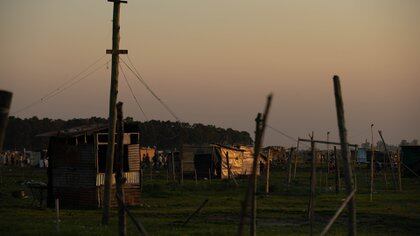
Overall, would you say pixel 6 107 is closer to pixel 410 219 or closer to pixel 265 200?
pixel 410 219

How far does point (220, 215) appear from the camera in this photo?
2434 cm

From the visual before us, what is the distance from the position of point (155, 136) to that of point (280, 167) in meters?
60.9

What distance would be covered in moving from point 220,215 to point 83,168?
6976 millimetres

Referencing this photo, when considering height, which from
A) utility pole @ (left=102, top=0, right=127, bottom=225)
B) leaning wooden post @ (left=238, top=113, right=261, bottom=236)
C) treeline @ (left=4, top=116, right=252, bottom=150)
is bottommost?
leaning wooden post @ (left=238, top=113, right=261, bottom=236)

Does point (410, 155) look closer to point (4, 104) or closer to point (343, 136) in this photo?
point (343, 136)

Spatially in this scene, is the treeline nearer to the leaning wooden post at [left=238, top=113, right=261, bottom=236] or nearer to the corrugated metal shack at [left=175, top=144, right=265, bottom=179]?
the corrugated metal shack at [left=175, top=144, right=265, bottom=179]

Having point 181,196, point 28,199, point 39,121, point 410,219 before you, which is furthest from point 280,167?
point 39,121

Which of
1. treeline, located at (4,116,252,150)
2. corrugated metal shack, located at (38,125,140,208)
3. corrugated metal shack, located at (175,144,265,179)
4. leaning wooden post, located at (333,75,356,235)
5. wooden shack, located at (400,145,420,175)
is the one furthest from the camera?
treeline, located at (4,116,252,150)

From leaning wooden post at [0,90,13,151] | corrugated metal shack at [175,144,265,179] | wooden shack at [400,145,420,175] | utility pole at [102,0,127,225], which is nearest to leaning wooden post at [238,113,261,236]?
leaning wooden post at [0,90,13,151]

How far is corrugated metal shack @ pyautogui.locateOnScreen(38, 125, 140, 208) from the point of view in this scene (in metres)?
28.0

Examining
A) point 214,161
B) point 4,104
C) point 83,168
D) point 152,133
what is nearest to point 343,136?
point 4,104

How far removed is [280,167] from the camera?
7331 centimetres

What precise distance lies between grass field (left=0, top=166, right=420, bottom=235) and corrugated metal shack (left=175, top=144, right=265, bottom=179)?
1577 cm

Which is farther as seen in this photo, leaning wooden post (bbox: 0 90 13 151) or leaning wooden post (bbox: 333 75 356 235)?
leaning wooden post (bbox: 333 75 356 235)
